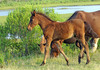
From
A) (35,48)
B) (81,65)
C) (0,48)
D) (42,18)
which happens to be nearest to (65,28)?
(42,18)

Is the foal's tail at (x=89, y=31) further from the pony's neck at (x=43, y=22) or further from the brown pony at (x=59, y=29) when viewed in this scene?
the pony's neck at (x=43, y=22)

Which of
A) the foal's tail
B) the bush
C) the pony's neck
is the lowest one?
the bush

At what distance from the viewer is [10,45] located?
10.4 metres

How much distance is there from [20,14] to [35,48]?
5.88 ft

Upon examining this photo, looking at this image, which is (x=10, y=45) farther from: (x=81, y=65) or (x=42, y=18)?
(x=81, y=65)

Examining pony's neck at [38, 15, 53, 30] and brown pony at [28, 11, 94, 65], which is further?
pony's neck at [38, 15, 53, 30]

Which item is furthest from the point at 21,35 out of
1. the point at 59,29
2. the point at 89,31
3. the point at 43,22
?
the point at 89,31

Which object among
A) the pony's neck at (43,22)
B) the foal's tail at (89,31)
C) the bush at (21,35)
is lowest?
the bush at (21,35)

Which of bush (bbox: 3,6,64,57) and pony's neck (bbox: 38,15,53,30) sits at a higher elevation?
pony's neck (bbox: 38,15,53,30)

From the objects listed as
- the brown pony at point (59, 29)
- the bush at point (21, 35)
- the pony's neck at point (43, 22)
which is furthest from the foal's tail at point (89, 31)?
the bush at point (21, 35)

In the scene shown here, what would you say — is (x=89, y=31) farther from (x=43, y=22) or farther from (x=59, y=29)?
(x=43, y=22)

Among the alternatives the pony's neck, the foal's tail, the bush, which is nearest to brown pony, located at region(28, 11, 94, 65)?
the pony's neck

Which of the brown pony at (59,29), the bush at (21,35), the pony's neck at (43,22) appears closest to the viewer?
the brown pony at (59,29)

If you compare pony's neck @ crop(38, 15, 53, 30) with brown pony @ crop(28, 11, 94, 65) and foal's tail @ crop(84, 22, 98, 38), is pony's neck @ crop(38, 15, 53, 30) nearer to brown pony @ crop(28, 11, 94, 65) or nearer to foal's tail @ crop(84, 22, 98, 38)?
brown pony @ crop(28, 11, 94, 65)
